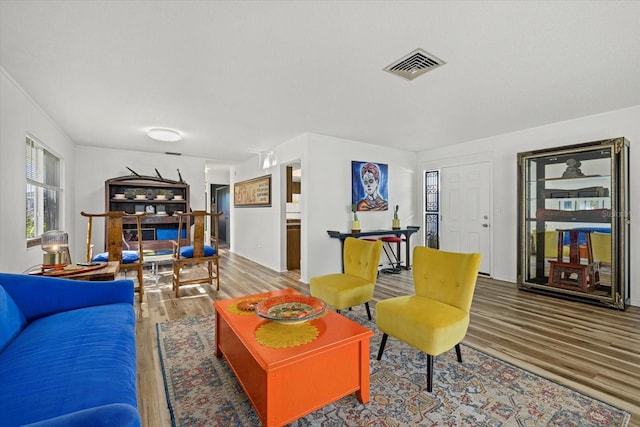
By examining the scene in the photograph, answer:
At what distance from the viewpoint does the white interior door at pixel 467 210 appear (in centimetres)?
499

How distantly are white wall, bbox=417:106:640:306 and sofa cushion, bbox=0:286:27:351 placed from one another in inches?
216

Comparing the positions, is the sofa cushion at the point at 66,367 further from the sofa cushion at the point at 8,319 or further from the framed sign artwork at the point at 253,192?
the framed sign artwork at the point at 253,192

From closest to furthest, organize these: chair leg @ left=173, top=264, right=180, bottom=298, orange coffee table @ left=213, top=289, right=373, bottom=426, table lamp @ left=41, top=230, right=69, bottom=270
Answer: orange coffee table @ left=213, top=289, right=373, bottom=426 < table lamp @ left=41, top=230, right=69, bottom=270 < chair leg @ left=173, top=264, right=180, bottom=298

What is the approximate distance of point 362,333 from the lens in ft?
5.78

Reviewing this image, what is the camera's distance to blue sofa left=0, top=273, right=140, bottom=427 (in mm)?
1030

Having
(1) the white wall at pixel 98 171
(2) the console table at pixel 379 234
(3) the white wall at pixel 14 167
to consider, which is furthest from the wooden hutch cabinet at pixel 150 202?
(2) the console table at pixel 379 234

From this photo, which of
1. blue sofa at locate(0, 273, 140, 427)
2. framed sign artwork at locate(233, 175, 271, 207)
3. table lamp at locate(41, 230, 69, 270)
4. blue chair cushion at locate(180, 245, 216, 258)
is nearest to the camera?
blue sofa at locate(0, 273, 140, 427)

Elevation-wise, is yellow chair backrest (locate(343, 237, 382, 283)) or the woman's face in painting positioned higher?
the woman's face in painting

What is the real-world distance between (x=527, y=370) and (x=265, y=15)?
2947 mm

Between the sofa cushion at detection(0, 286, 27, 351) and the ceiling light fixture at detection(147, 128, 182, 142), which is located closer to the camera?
the sofa cushion at detection(0, 286, 27, 351)

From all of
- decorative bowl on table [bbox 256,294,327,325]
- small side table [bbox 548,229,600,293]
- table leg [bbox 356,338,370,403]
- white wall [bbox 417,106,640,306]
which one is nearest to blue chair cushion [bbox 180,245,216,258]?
decorative bowl on table [bbox 256,294,327,325]

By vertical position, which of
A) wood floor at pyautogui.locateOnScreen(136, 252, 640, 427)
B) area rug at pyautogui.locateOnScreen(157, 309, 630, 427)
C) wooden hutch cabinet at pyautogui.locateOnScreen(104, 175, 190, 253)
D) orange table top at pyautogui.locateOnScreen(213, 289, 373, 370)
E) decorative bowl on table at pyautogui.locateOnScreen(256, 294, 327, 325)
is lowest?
Answer: area rug at pyautogui.locateOnScreen(157, 309, 630, 427)

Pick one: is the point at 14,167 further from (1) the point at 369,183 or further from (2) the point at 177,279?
(1) the point at 369,183

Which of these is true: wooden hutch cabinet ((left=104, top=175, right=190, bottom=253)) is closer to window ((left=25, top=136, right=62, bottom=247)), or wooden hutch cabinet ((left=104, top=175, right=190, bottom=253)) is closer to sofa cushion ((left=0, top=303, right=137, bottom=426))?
window ((left=25, top=136, right=62, bottom=247))
